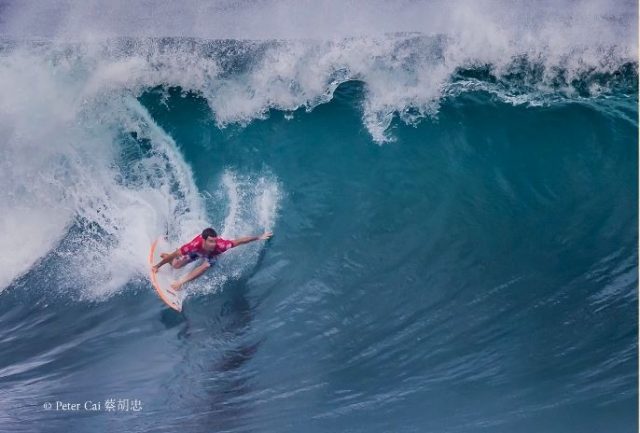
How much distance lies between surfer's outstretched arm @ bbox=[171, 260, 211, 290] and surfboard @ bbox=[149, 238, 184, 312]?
7cm

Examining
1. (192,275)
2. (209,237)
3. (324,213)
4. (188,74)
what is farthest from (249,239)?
(188,74)

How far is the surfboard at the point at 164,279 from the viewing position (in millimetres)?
6992

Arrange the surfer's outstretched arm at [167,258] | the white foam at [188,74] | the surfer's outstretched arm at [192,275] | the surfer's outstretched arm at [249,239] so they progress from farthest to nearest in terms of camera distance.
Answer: the white foam at [188,74] → the surfer's outstretched arm at [192,275] → the surfer's outstretched arm at [167,258] → the surfer's outstretched arm at [249,239]

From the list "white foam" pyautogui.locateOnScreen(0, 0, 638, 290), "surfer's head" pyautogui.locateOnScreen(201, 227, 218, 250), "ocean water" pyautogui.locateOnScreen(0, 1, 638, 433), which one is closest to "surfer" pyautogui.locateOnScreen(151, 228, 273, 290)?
"surfer's head" pyautogui.locateOnScreen(201, 227, 218, 250)

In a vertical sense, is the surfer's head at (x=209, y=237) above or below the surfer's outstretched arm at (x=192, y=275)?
above

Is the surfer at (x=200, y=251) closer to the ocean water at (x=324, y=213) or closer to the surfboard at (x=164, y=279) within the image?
the surfboard at (x=164, y=279)

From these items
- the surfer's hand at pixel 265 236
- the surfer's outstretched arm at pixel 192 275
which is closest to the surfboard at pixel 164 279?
the surfer's outstretched arm at pixel 192 275

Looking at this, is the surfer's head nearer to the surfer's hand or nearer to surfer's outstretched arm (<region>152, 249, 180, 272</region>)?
surfer's outstretched arm (<region>152, 249, 180, 272</region>)

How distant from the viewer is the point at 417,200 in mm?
7371

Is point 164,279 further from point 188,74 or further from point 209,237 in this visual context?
point 188,74

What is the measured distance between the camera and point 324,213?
7418mm

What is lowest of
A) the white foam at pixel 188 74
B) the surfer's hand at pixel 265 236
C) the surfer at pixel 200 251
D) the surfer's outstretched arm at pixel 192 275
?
the surfer's outstretched arm at pixel 192 275

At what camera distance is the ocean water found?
692 cm

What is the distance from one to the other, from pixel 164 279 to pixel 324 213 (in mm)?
1962
